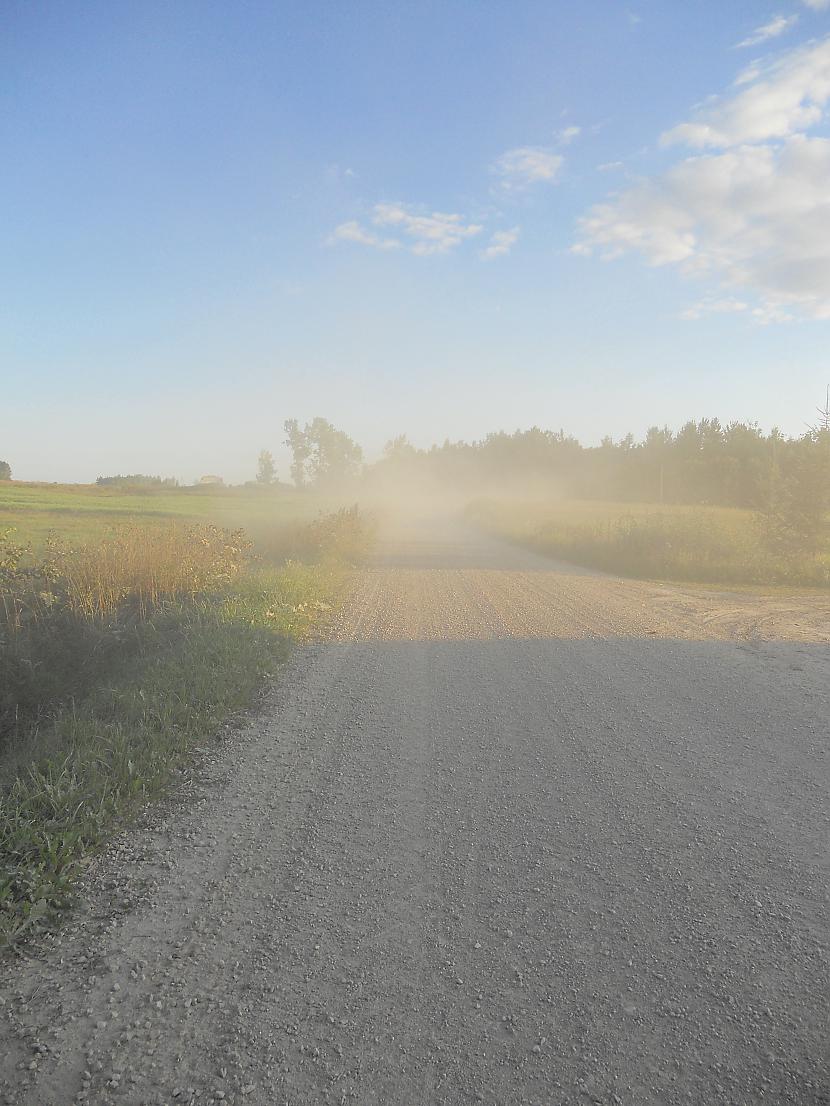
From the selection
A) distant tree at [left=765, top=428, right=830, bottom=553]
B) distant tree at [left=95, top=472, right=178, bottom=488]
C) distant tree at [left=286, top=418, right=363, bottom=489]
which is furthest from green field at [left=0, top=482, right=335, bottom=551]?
distant tree at [left=286, top=418, right=363, bottom=489]

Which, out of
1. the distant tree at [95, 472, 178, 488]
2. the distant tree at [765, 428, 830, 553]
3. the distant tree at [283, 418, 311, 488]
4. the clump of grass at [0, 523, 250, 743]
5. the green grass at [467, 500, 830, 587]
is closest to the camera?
the clump of grass at [0, 523, 250, 743]

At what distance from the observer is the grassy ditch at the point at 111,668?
3367 mm

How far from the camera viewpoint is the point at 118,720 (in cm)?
491

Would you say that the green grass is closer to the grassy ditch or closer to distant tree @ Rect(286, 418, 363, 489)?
the grassy ditch

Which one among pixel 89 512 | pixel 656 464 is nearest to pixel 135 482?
pixel 89 512

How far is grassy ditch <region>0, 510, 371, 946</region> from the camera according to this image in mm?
3367

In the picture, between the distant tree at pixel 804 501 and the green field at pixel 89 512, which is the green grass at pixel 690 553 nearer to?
the distant tree at pixel 804 501

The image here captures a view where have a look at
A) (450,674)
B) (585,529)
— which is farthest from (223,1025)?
(585,529)

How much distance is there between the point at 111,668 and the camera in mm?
7758

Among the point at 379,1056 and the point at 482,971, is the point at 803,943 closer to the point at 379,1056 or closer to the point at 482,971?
the point at 482,971

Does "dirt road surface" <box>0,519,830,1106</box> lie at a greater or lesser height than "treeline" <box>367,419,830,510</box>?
lesser

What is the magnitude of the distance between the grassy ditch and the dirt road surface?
11.7 inches

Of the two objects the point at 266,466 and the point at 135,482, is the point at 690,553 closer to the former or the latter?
the point at 135,482

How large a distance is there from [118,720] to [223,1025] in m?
3.15
